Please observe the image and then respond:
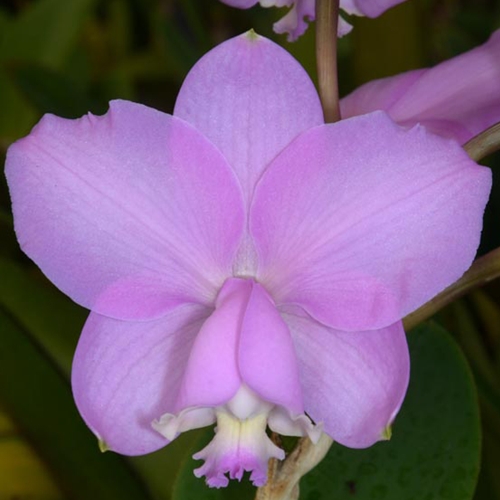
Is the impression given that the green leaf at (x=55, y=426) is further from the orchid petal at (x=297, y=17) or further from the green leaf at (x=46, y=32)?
the green leaf at (x=46, y=32)

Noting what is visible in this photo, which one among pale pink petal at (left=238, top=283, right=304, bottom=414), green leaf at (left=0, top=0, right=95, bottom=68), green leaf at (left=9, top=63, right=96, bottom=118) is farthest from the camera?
green leaf at (left=0, top=0, right=95, bottom=68)

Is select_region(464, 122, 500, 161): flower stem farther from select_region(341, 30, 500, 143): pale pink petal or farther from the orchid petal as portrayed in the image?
the orchid petal

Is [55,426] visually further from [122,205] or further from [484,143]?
[484,143]

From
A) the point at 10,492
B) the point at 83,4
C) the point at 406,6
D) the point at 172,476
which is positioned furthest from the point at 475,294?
the point at 83,4

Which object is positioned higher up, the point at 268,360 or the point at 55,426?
the point at 268,360

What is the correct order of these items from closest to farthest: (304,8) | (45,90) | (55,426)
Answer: (304,8) → (55,426) → (45,90)

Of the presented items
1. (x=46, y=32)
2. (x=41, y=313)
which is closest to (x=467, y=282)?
(x=41, y=313)

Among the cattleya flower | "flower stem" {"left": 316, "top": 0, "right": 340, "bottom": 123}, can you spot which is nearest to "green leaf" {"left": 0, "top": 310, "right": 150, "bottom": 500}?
the cattleya flower

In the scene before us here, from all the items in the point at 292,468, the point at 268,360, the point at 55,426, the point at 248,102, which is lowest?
the point at 55,426
